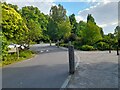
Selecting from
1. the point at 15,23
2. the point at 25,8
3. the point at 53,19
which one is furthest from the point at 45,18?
the point at 15,23

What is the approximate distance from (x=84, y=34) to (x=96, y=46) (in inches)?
183

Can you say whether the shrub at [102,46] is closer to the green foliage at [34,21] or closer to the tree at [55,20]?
the green foliage at [34,21]

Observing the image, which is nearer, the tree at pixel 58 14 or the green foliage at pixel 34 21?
the green foliage at pixel 34 21

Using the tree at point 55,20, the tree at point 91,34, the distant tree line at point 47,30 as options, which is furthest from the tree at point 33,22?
the tree at point 91,34

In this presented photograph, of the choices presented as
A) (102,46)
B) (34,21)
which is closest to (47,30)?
(34,21)

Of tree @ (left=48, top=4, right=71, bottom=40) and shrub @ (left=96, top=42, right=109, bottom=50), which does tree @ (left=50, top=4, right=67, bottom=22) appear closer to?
tree @ (left=48, top=4, right=71, bottom=40)

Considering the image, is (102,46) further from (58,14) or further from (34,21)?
(58,14)

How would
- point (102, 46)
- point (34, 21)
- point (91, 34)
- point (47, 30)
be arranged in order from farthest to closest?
1. point (47, 30)
2. point (34, 21)
3. point (91, 34)
4. point (102, 46)

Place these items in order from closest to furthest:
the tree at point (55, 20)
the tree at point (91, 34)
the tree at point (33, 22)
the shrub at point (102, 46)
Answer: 1. the shrub at point (102, 46)
2. the tree at point (33, 22)
3. the tree at point (91, 34)
4. the tree at point (55, 20)

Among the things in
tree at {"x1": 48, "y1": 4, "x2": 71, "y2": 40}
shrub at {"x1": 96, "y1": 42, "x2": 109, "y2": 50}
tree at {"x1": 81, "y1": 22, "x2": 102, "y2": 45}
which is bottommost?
shrub at {"x1": 96, "y1": 42, "x2": 109, "y2": 50}

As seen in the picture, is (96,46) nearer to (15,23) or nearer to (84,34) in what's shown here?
(84,34)

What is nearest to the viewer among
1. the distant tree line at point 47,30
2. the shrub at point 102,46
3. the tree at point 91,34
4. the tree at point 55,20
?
the distant tree line at point 47,30

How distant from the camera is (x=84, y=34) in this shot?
131 ft

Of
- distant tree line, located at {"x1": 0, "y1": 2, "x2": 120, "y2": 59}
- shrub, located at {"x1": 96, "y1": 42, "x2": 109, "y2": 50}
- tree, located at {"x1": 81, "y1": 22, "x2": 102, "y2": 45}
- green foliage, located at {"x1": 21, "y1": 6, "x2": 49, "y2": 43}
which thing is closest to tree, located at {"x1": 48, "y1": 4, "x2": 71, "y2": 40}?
distant tree line, located at {"x1": 0, "y1": 2, "x2": 120, "y2": 59}
